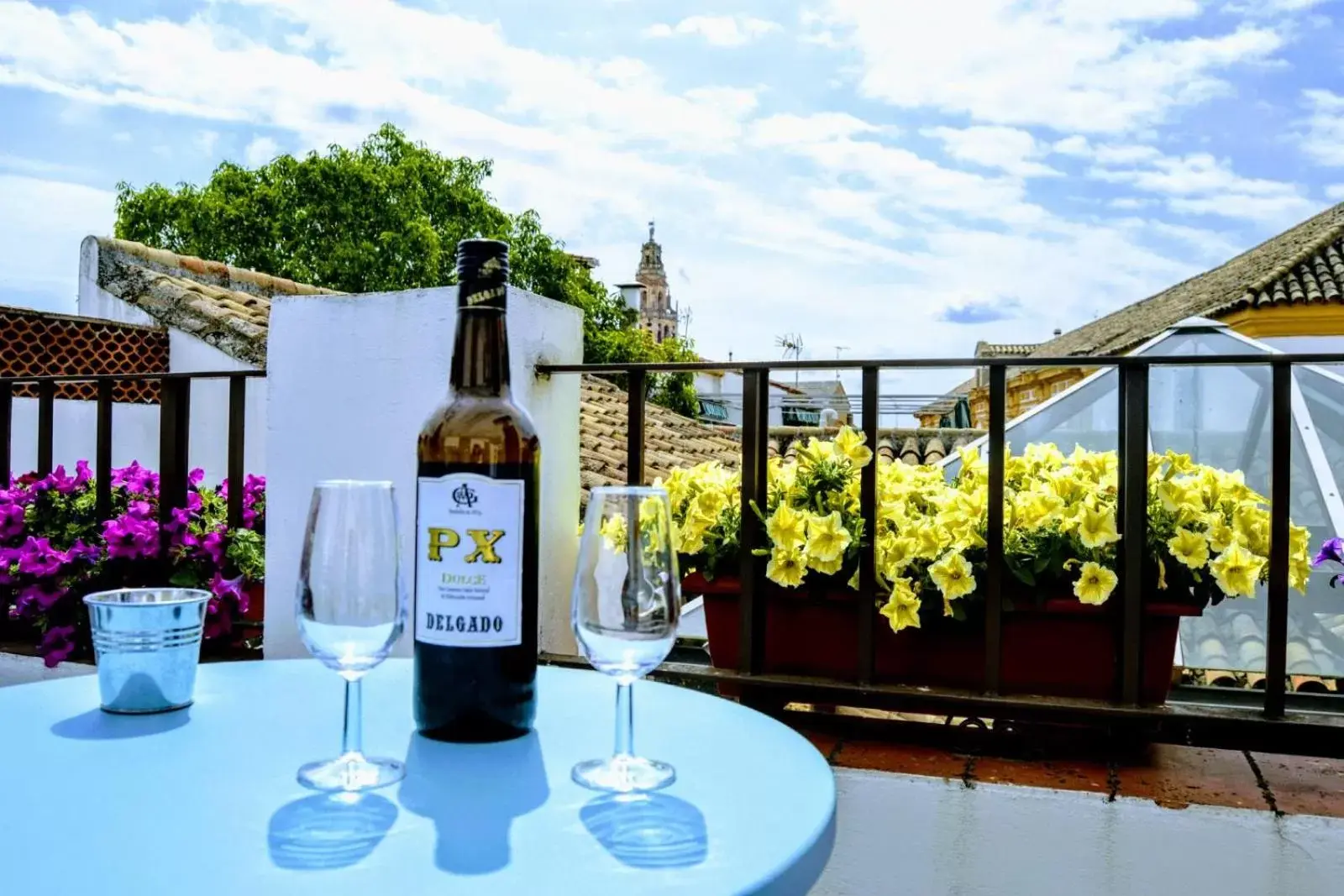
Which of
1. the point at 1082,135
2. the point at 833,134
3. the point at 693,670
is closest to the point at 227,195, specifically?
the point at 833,134

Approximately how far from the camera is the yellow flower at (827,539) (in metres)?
1.70

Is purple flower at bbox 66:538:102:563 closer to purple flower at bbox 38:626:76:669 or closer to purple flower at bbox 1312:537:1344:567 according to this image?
purple flower at bbox 38:626:76:669

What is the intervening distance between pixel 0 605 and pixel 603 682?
232 centimetres

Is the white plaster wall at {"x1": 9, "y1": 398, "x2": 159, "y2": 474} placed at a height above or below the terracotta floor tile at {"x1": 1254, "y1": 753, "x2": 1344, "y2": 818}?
above

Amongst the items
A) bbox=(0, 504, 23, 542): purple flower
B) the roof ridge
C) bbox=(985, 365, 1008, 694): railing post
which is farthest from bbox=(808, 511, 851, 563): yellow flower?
the roof ridge

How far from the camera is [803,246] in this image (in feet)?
91.4

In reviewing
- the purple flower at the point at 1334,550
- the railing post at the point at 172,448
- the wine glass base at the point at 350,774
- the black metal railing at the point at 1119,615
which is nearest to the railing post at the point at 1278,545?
the black metal railing at the point at 1119,615

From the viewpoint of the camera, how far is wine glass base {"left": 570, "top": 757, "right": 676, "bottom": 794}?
0.78 meters

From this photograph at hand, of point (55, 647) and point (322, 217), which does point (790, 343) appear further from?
point (55, 647)

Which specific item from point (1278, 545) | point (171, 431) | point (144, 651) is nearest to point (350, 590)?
point (144, 651)

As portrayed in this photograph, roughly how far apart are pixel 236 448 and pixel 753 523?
50.1 inches

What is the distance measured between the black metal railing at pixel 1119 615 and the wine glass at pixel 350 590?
2.66 feet

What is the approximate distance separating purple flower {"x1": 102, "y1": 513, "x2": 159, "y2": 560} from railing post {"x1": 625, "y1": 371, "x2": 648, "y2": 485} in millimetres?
1320

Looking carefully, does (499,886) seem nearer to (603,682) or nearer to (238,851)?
(238,851)
